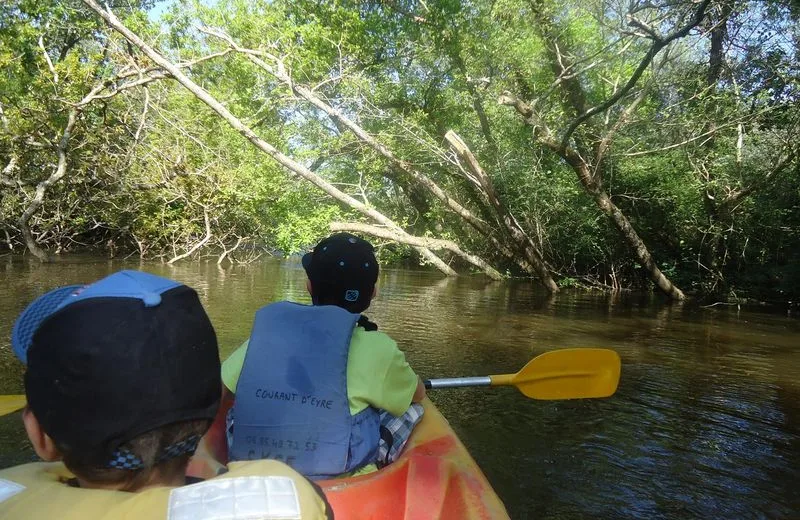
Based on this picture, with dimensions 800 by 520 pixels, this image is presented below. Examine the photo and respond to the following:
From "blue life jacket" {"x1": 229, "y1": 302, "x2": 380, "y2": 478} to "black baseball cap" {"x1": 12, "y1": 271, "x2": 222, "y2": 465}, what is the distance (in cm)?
93

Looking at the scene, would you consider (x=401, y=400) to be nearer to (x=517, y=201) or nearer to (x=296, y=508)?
(x=296, y=508)

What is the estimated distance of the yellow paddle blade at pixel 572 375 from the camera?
3.67 meters

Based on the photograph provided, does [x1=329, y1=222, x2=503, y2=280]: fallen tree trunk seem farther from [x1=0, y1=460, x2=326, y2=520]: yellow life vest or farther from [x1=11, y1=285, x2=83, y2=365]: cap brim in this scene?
[x1=0, y1=460, x2=326, y2=520]: yellow life vest

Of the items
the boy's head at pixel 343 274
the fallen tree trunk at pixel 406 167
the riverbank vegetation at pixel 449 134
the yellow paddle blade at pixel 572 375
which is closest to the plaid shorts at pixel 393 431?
the boy's head at pixel 343 274

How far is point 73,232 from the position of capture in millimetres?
16016

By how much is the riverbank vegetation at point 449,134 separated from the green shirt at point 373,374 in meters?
7.61

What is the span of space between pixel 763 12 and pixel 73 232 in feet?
52.6

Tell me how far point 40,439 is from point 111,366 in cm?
17

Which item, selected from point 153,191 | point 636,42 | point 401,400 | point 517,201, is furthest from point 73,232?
point 401,400

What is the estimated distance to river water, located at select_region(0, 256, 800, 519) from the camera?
306cm

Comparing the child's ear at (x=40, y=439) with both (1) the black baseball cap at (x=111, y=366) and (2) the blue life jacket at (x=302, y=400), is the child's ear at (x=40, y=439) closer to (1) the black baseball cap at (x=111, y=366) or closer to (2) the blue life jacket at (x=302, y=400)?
A: (1) the black baseball cap at (x=111, y=366)

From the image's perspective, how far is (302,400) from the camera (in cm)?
176

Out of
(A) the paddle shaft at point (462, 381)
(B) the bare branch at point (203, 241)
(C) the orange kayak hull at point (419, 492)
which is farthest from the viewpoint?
(B) the bare branch at point (203, 241)

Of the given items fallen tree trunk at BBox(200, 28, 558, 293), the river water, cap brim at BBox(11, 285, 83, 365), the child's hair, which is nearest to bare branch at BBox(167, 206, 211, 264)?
fallen tree trunk at BBox(200, 28, 558, 293)
